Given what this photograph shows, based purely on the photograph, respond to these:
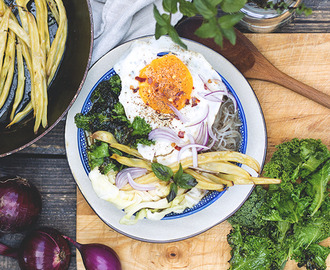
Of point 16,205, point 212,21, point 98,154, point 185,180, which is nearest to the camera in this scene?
point 212,21

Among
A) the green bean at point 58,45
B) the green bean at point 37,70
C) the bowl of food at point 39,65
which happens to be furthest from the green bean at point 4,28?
the green bean at point 58,45

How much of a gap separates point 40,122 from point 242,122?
1.17 metres

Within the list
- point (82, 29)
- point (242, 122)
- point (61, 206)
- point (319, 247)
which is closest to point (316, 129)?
point (242, 122)

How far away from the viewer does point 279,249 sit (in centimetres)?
230

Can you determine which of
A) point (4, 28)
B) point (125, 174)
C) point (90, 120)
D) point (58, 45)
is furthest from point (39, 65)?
point (125, 174)

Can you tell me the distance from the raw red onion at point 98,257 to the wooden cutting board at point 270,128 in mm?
72

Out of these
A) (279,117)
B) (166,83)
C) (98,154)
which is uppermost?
(166,83)

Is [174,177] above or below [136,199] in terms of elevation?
above

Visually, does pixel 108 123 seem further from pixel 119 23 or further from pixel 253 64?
pixel 253 64

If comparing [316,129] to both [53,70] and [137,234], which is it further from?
[53,70]

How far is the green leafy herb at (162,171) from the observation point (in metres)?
2.07

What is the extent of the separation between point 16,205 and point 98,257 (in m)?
0.61

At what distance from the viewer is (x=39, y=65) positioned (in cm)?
213

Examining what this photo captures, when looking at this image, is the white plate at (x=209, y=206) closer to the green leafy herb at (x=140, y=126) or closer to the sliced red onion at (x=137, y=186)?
the sliced red onion at (x=137, y=186)
